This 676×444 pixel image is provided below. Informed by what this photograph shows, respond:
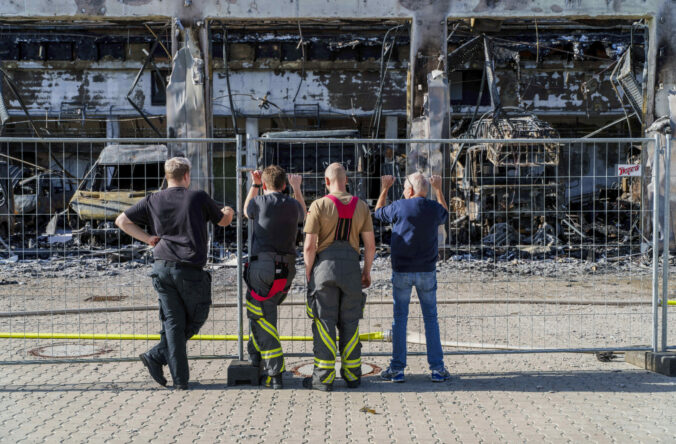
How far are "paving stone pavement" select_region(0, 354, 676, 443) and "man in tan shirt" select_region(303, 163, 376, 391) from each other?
27cm

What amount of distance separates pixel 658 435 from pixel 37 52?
28.9m

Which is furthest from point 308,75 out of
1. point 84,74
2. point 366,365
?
point 366,365

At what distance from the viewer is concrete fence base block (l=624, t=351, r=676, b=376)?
660 cm

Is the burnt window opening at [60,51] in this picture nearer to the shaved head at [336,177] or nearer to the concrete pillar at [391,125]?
the concrete pillar at [391,125]

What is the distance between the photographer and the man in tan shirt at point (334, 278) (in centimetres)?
600

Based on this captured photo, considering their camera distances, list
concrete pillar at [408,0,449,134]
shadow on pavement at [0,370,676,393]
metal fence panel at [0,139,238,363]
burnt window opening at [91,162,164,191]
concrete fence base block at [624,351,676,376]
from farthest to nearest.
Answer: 1. burnt window opening at [91,162,164,191]
2. concrete pillar at [408,0,449,134]
3. metal fence panel at [0,139,238,363]
4. concrete fence base block at [624,351,676,376]
5. shadow on pavement at [0,370,676,393]

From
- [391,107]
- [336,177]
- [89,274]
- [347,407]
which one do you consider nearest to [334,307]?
[347,407]

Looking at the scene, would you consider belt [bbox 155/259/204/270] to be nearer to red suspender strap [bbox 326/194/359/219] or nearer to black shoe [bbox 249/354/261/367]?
black shoe [bbox 249/354/261/367]

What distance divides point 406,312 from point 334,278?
2.76ft

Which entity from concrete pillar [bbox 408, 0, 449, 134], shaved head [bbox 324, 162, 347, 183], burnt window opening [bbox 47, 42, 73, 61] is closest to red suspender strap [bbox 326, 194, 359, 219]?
shaved head [bbox 324, 162, 347, 183]

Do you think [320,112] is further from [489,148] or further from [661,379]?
[661,379]

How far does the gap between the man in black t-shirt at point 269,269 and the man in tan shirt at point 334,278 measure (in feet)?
0.67

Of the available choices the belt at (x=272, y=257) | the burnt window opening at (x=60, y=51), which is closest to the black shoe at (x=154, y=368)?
the belt at (x=272, y=257)

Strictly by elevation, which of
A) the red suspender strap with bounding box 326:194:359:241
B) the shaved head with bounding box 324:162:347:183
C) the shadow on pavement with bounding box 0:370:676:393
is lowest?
the shadow on pavement with bounding box 0:370:676:393
